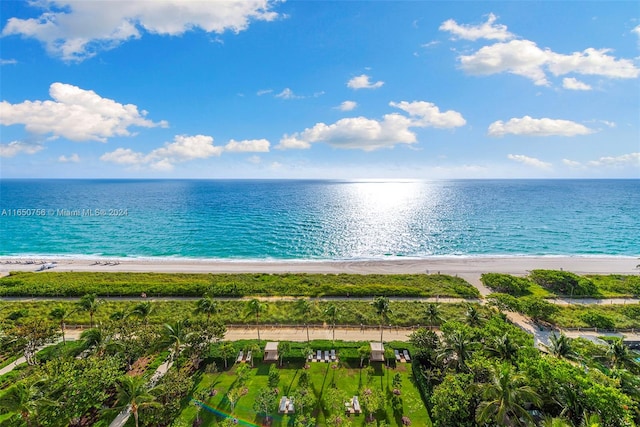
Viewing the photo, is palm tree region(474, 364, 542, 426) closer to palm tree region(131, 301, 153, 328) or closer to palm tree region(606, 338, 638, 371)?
palm tree region(606, 338, 638, 371)

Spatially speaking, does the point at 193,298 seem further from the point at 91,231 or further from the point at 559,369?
the point at 91,231

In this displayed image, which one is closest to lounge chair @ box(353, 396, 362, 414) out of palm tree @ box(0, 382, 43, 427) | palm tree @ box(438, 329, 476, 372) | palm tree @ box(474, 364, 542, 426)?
palm tree @ box(438, 329, 476, 372)

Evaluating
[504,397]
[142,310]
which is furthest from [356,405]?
[142,310]

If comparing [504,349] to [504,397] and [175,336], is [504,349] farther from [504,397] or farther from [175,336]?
[175,336]

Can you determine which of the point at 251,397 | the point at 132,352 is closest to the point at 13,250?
the point at 132,352

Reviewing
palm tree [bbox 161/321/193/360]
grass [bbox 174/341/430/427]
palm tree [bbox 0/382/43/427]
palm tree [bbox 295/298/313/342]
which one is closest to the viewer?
palm tree [bbox 0/382/43/427]

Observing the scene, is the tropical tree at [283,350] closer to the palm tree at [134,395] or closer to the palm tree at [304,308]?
the palm tree at [304,308]
